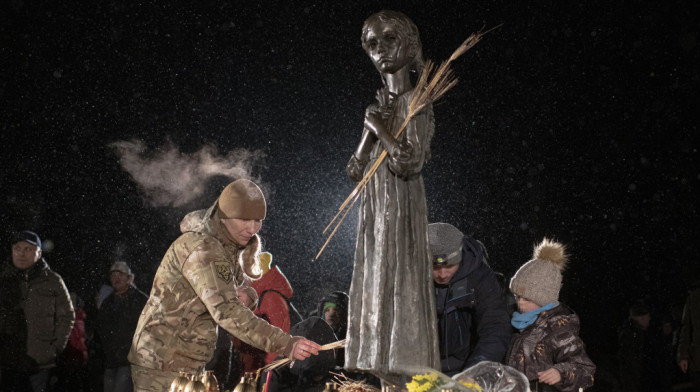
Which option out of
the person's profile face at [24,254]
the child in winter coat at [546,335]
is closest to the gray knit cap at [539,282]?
the child in winter coat at [546,335]

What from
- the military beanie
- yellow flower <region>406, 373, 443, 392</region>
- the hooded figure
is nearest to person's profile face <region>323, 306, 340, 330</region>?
the hooded figure

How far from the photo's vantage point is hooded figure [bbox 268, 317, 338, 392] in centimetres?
540

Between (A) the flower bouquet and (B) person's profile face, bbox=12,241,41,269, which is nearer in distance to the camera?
(A) the flower bouquet

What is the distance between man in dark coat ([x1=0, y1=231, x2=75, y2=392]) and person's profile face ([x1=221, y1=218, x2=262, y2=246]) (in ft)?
11.7

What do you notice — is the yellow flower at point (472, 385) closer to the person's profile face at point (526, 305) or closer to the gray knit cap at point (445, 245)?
the gray knit cap at point (445, 245)

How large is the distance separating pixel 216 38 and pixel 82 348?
4.13m

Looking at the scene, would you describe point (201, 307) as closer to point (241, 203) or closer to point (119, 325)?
point (241, 203)

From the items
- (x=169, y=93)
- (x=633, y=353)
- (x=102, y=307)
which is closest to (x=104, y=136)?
(x=169, y=93)

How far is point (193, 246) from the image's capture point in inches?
156

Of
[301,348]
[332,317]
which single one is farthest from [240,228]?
[332,317]

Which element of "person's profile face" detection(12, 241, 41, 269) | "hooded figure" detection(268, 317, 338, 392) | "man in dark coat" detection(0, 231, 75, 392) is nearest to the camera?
"hooded figure" detection(268, 317, 338, 392)

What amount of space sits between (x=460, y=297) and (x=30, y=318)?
461 centimetres

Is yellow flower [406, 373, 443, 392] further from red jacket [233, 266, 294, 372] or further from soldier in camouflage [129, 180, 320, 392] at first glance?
red jacket [233, 266, 294, 372]

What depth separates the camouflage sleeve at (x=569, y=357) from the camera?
13.4 feet
